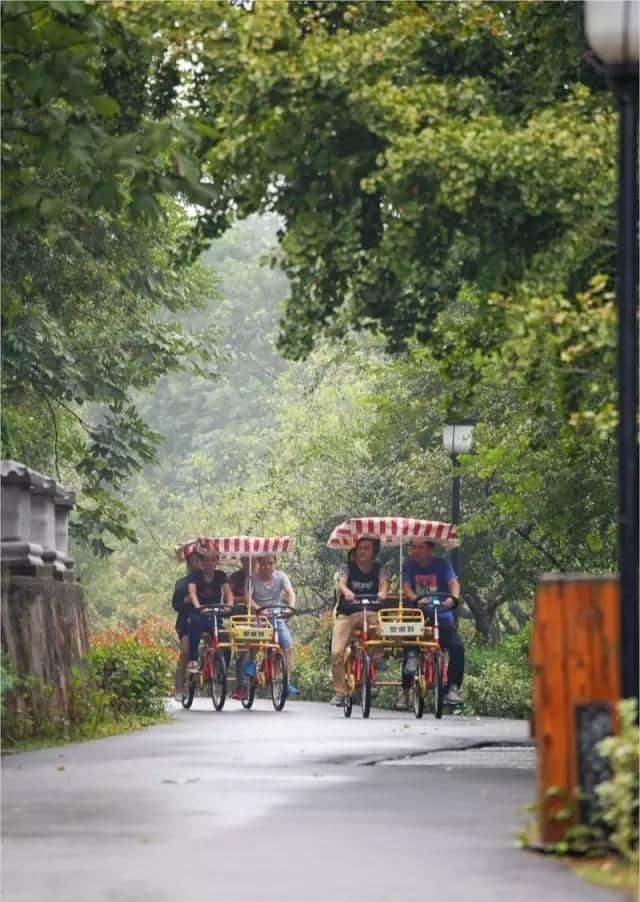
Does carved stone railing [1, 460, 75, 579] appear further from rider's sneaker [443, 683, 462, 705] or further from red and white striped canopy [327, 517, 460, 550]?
red and white striped canopy [327, 517, 460, 550]

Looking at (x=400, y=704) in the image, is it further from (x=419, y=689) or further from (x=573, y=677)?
(x=573, y=677)

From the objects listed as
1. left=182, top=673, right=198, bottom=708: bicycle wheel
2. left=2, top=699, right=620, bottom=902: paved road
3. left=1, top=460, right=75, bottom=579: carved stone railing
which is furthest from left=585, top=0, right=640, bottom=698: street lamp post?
left=182, top=673, right=198, bottom=708: bicycle wheel

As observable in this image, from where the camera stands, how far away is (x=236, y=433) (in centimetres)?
11012

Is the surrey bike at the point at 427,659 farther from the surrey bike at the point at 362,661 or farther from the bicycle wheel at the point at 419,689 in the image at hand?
the surrey bike at the point at 362,661

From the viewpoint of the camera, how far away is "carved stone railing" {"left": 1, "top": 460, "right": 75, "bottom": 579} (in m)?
18.8

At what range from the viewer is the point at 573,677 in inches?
391

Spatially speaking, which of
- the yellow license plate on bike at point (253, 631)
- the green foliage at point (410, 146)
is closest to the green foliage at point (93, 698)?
the yellow license plate on bike at point (253, 631)

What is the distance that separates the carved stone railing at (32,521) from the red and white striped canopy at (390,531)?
20.8 feet

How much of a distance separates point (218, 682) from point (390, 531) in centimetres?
313

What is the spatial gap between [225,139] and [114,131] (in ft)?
7.57

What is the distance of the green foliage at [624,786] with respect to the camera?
9344 millimetres

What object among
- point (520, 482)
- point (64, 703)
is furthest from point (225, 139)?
point (520, 482)

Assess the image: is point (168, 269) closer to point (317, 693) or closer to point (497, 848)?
point (317, 693)

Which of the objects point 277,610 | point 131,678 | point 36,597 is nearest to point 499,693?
point 277,610
